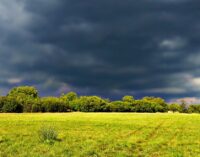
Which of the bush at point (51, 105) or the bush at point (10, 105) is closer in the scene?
the bush at point (10, 105)

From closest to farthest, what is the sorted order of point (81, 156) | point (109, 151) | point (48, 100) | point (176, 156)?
point (81, 156), point (176, 156), point (109, 151), point (48, 100)

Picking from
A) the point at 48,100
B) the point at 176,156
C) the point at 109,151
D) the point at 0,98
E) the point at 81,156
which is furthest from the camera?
the point at 48,100

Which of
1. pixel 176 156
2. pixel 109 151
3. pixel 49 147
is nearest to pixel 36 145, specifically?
pixel 49 147

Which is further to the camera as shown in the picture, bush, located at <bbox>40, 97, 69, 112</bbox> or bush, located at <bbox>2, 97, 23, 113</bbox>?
bush, located at <bbox>40, 97, 69, 112</bbox>

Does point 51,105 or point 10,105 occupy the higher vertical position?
point 51,105

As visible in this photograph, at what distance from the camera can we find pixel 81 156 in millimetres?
23328

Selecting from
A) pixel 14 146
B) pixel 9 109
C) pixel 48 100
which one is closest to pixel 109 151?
pixel 14 146

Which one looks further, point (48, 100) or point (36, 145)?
point (48, 100)

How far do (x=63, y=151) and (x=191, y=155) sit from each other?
969 centimetres

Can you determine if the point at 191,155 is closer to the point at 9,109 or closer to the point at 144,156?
the point at 144,156

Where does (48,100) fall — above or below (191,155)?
above

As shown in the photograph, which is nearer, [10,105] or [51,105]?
[10,105]

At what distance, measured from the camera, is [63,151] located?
25.2 meters

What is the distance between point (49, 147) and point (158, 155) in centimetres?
844
